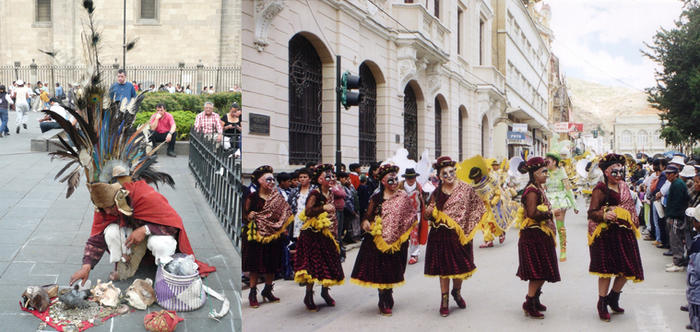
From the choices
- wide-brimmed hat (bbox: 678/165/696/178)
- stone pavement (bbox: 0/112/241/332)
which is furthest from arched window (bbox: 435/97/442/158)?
wide-brimmed hat (bbox: 678/165/696/178)

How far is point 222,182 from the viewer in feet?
25.2

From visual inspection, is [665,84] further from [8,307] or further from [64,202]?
[64,202]

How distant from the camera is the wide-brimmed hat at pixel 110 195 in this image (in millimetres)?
5434

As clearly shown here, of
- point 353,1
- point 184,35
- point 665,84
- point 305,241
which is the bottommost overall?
point 305,241

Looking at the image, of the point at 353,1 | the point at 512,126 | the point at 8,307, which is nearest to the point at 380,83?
the point at 353,1

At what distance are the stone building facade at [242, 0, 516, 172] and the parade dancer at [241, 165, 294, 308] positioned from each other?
1787 millimetres

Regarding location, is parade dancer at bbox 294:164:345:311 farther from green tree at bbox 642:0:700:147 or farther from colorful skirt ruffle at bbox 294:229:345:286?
green tree at bbox 642:0:700:147

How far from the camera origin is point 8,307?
15.8ft

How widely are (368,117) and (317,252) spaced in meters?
8.44

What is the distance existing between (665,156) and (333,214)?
18.9 ft

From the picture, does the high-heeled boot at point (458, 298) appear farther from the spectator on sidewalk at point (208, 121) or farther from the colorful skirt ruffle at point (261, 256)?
the spectator on sidewalk at point (208, 121)

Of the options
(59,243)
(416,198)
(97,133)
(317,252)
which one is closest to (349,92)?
(416,198)

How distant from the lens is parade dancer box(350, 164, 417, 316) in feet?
18.9

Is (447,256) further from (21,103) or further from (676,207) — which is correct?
(21,103)
